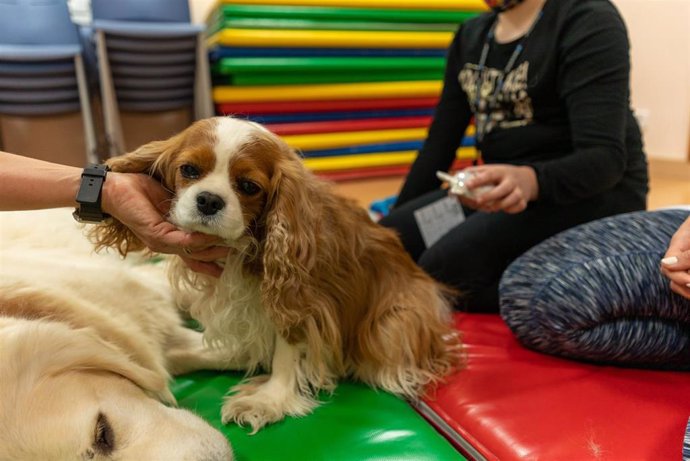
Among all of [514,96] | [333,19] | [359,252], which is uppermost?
[333,19]

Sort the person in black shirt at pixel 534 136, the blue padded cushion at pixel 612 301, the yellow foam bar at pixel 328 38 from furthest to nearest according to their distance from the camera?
the yellow foam bar at pixel 328 38, the person in black shirt at pixel 534 136, the blue padded cushion at pixel 612 301

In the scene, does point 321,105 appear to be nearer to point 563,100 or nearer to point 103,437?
point 563,100

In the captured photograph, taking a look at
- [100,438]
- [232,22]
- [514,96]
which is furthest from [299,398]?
[232,22]

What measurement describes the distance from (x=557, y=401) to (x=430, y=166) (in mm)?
1221

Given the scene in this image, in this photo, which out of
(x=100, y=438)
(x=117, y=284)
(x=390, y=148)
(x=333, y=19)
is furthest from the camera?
(x=390, y=148)

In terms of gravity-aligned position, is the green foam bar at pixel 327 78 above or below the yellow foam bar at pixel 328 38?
below

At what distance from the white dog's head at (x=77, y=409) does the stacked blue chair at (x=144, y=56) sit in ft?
7.57

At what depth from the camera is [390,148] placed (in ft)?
15.0

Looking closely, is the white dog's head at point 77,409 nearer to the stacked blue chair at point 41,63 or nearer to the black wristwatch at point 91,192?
the black wristwatch at point 91,192

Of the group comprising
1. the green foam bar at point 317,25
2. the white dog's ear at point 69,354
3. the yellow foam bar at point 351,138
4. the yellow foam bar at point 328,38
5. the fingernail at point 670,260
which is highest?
the green foam bar at point 317,25

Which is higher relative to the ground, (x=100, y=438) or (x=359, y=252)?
(x=359, y=252)

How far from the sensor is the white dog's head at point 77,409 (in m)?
0.91

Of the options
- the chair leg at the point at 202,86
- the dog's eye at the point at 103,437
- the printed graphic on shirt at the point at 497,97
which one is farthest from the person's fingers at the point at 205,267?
the chair leg at the point at 202,86

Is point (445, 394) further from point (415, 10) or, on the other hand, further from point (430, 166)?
point (415, 10)
